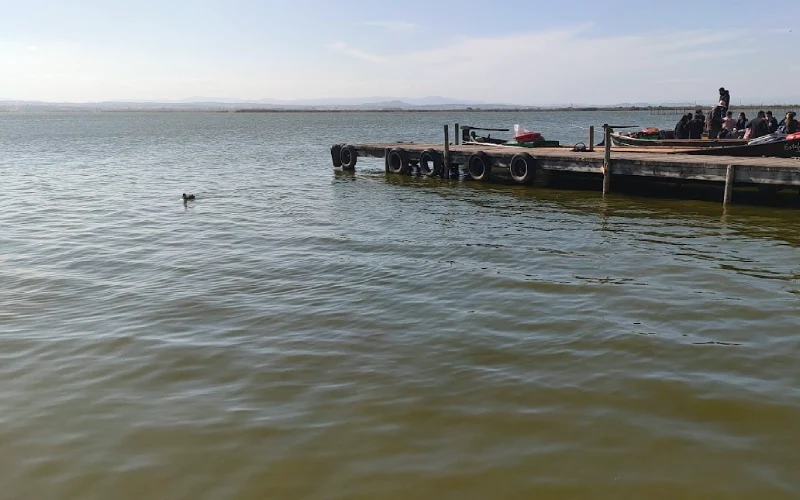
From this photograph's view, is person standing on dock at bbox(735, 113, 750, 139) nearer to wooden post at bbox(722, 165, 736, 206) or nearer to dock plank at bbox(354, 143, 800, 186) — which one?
dock plank at bbox(354, 143, 800, 186)

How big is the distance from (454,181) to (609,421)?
18.0 m

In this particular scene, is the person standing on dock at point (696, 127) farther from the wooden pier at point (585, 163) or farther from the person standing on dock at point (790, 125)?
the person standing on dock at point (790, 125)

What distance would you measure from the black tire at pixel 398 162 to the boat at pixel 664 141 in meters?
7.74

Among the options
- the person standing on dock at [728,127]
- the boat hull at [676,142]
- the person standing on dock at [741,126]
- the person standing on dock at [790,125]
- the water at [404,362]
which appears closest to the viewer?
the water at [404,362]

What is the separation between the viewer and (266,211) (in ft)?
54.6

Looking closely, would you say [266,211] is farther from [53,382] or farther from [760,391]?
[760,391]

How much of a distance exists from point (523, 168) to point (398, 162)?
6.31 m

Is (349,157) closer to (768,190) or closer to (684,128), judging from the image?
(684,128)

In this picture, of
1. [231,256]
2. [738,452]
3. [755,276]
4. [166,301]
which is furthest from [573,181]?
[738,452]

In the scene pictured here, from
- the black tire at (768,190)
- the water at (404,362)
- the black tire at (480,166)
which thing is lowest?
the water at (404,362)

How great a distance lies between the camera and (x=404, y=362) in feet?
21.2

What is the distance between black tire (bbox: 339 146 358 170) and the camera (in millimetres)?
Answer: 26953

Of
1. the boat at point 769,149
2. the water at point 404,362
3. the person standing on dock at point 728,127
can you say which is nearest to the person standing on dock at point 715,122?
the person standing on dock at point 728,127

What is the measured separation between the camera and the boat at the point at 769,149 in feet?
53.9
